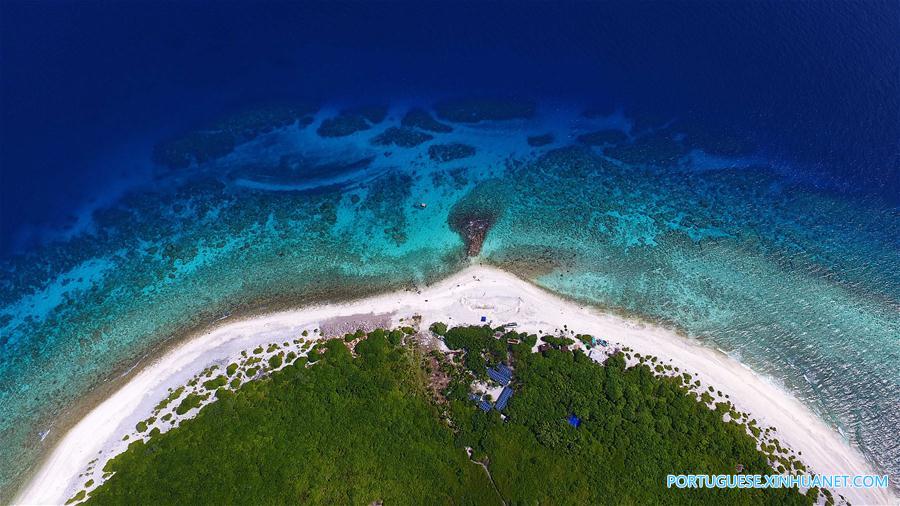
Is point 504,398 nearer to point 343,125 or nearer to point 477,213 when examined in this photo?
point 477,213

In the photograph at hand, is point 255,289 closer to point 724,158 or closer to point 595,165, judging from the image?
point 595,165

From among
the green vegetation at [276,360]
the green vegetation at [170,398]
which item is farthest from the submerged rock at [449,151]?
the green vegetation at [170,398]

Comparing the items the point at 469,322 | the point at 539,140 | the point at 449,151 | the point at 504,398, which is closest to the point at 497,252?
the point at 469,322

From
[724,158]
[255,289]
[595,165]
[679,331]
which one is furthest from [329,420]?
[724,158]

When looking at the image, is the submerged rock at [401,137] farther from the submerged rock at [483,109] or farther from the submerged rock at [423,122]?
the submerged rock at [483,109]

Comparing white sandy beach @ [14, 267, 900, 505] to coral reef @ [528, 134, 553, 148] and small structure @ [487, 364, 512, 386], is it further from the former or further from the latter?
coral reef @ [528, 134, 553, 148]

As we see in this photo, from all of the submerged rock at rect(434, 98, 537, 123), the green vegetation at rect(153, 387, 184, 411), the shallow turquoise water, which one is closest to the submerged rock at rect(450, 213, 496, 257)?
the shallow turquoise water
